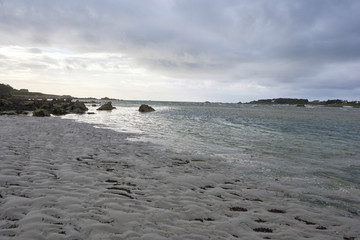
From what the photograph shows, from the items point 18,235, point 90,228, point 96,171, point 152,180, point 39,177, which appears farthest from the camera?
point 96,171

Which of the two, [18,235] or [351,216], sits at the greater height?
[18,235]

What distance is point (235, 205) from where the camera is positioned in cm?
654

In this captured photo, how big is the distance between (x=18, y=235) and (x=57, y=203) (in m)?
1.54

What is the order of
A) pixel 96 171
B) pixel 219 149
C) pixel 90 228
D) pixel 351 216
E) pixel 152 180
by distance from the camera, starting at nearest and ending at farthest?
1. pixel 90 228
2. pixel 351 216
3. pixel 152 180
4. pixel 96 171
5. pixel 219 149

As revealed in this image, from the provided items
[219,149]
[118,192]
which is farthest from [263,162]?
[118,192]

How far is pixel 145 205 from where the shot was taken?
20.0 feet

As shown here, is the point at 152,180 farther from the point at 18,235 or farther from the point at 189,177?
the point at 18,235

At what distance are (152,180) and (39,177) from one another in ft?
13.3

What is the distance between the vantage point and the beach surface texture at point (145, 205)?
4781 mm

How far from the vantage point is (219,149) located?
590 inches

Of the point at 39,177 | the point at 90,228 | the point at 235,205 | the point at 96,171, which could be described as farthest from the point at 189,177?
the point at 39,177

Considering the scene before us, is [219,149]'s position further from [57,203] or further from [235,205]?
[57,203]

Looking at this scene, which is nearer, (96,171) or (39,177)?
(39,177)

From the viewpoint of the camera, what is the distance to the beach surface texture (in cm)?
478
